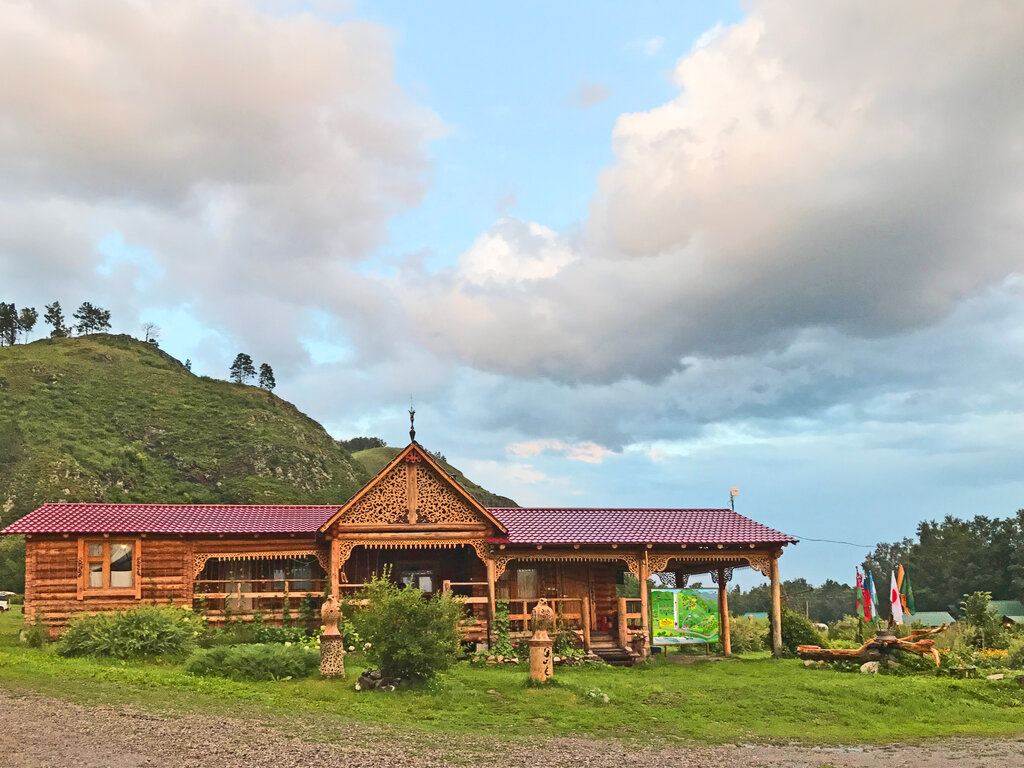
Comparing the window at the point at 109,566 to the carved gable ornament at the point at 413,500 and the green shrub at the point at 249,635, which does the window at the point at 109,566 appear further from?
the carved gable ornament at the point at 413,500

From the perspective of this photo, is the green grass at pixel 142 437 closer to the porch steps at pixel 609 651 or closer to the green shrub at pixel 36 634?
the green shrub at pixel 36 634

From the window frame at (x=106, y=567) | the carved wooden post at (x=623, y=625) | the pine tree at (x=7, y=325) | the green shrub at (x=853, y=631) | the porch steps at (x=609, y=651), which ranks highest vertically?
the pine tree at (x=7, y=325)

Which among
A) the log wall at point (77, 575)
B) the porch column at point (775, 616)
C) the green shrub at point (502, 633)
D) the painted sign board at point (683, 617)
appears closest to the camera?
the log wall at point (77, 575)

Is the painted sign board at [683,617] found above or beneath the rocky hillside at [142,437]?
beneath

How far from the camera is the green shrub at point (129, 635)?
2333 cm

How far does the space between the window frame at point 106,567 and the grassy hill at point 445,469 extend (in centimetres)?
8270

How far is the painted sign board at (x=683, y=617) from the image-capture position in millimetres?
31094

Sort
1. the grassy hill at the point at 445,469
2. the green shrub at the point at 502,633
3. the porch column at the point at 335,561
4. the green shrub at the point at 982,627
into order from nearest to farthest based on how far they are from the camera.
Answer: the green shrub at the point at 502,633 < the porch column at the point at 335,561 < the green shrub at the point at 982,627 < the grassy hill at the point at 445,469

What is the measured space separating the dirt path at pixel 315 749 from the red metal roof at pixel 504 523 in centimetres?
1038

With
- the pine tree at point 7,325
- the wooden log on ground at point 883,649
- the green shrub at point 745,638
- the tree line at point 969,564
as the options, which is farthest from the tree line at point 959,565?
the pine tree at point 7,325

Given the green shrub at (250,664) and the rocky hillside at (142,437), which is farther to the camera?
the rocky hillside at (142,437)

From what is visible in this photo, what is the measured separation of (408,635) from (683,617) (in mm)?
14033

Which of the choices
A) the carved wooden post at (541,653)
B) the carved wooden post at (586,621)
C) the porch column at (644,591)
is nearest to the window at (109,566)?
the carved wooden post at (541,653)

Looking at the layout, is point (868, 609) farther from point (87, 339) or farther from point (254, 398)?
point (87, 339)
